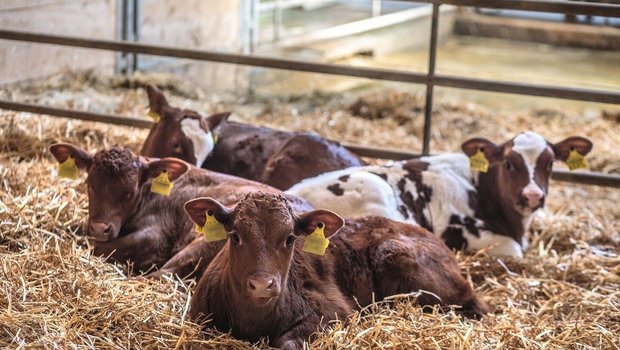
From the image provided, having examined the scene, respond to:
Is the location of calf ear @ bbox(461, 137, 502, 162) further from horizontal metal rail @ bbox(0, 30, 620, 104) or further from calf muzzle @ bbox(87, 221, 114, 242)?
calf muzzle @ bbox(87, 221, 114, 242)

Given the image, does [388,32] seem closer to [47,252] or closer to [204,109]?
[204,109]

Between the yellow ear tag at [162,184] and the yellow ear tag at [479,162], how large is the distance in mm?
2238

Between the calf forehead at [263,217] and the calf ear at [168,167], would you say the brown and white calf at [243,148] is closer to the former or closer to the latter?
the calf ear at [168,167]

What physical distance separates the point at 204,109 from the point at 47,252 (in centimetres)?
486

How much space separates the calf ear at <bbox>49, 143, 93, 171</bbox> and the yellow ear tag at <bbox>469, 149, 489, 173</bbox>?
267 centimetres

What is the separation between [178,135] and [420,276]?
2.49 metres

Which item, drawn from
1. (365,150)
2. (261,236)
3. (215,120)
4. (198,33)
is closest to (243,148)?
(215,120)

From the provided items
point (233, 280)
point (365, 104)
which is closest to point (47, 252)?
point (233, 280)

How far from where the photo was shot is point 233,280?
14.9 feet

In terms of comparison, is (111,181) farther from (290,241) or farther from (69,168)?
(290,241)

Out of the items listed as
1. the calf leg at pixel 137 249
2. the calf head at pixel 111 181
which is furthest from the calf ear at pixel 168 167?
the calf leg at pixel 137 249

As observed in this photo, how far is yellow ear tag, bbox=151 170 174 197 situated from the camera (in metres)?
5.75

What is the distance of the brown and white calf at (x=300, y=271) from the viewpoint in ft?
14.5

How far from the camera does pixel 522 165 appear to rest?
6.68m
